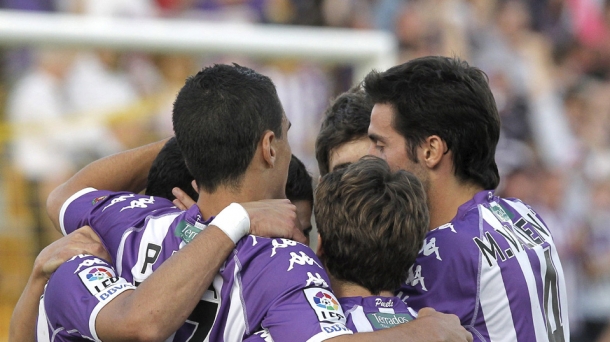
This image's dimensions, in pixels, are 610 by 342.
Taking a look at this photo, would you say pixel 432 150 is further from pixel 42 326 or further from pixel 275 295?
pixel 42 326

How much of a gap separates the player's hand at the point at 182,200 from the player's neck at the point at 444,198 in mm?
800

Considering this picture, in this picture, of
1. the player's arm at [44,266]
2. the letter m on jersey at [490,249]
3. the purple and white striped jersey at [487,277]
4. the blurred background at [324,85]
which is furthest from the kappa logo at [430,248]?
the blurred background at [324,85]

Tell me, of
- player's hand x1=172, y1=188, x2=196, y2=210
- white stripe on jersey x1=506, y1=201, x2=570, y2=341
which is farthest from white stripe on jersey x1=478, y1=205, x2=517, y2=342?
player's hand x1=172, y1=188, x2=196, y2=210

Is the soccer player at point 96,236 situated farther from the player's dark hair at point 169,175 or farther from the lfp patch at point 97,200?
the lfp patch at point 97,200

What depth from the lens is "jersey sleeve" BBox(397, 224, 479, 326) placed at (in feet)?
8.21

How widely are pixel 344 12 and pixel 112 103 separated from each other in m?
2.86

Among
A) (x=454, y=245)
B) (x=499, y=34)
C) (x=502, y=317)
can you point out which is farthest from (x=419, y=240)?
(x=499, y=34)

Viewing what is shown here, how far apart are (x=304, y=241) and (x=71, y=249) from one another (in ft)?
2.44

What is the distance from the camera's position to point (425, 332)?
2.27 m

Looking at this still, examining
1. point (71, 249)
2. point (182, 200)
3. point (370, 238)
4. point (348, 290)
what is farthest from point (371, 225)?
point (71, 249)

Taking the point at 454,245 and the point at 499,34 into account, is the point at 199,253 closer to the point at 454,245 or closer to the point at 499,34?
the point at 454,245

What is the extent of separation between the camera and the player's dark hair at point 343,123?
3.28 metres

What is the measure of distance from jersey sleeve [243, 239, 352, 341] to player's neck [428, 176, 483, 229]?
0.58m

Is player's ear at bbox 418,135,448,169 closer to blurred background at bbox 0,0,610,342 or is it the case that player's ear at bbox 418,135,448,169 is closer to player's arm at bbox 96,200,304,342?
player's arm at bbox 96,200,304,342
